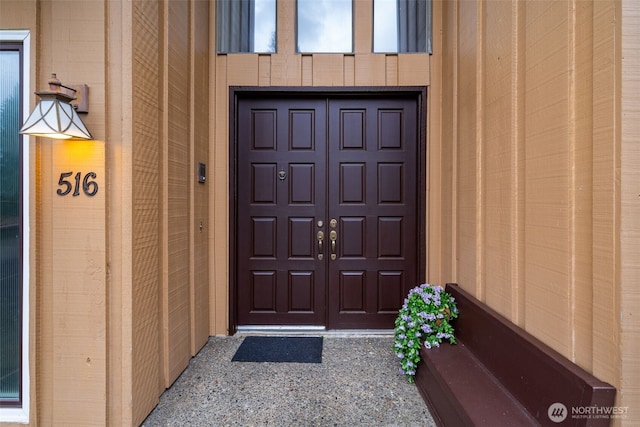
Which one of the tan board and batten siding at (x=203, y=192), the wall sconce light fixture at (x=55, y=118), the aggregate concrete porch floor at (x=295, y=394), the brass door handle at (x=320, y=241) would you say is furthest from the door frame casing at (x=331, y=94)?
the wall sconce light fixture at (x=55, y=118)

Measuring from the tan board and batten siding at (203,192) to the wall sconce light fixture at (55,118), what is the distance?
0.14 meters

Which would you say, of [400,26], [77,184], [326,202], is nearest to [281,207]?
[326,202]

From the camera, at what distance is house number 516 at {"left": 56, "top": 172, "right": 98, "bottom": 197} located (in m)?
1.75

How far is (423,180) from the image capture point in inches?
116

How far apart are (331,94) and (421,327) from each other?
2.37m

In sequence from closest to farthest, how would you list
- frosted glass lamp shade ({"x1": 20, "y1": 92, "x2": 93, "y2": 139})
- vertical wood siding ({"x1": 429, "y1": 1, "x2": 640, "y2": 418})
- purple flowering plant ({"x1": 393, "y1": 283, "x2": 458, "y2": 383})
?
1. vertical wood siding ({"x1": 429, "y1": 1, "x2": 640, "y2": 418})
2. frosted glass lamp shade ({"x1": 20, "y1": 92, "x2": 93, "y2": 139})
3. purple flowering plant ({"x1": 393, "y1": 283, "x2": 458, "y2": 383})

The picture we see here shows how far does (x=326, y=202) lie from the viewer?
10.0 ft

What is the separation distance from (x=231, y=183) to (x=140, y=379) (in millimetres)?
1796

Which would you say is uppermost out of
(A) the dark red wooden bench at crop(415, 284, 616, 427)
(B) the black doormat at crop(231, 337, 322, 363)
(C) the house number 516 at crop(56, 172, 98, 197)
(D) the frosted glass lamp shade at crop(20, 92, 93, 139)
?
(D) the frosted glass lamp shade at crop(20, 92, 93, 139)

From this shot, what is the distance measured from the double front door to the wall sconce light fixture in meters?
1.52

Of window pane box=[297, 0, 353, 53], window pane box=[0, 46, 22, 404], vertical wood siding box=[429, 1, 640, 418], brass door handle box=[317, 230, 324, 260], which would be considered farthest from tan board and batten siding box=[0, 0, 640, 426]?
brass door handle box=[317, 230, 324, 260]

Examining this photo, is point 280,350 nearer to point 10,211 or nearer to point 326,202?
point 326,202

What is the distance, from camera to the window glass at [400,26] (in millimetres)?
2953

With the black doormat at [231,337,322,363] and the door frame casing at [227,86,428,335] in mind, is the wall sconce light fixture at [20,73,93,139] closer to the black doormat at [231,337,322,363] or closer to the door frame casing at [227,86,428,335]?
the door frame casing at [227,86,428,335]
